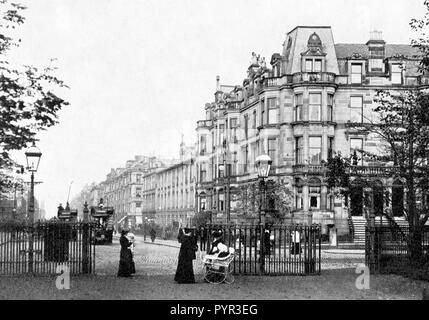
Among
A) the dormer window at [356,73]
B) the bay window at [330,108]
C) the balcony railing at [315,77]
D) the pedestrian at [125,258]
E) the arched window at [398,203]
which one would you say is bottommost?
the pedestrian at [125,258]

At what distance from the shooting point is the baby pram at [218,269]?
1664 centimetres

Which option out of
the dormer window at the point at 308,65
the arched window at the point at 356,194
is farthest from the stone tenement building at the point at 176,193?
the arched window at the point at 356,194

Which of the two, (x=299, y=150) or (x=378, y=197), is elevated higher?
(x=299, y=150)

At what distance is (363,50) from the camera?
165ft

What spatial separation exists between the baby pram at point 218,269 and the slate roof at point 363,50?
35.6m

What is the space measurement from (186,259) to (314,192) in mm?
29983

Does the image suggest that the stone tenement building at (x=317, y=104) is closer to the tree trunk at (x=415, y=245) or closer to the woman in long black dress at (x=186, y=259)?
the tree trunk at (x=415, y=245)

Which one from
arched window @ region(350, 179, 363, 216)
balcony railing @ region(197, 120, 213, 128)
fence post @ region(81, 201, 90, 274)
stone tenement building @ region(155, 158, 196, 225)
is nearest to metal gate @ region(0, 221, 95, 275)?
fence post @ region(81, 201, 90, 274)

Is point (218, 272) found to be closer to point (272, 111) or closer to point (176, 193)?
point (272, 111)

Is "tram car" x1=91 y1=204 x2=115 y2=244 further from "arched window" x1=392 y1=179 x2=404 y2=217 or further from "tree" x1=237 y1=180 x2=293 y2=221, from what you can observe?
"arched window" x1=392 y1=179 x2=404 y2=217

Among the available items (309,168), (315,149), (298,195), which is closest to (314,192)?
(298,195)

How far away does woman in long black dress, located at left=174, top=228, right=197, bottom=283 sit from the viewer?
16625mm

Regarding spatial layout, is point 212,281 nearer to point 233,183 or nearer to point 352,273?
point 352,273

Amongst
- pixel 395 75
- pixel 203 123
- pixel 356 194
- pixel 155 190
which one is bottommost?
pixel 356 194
